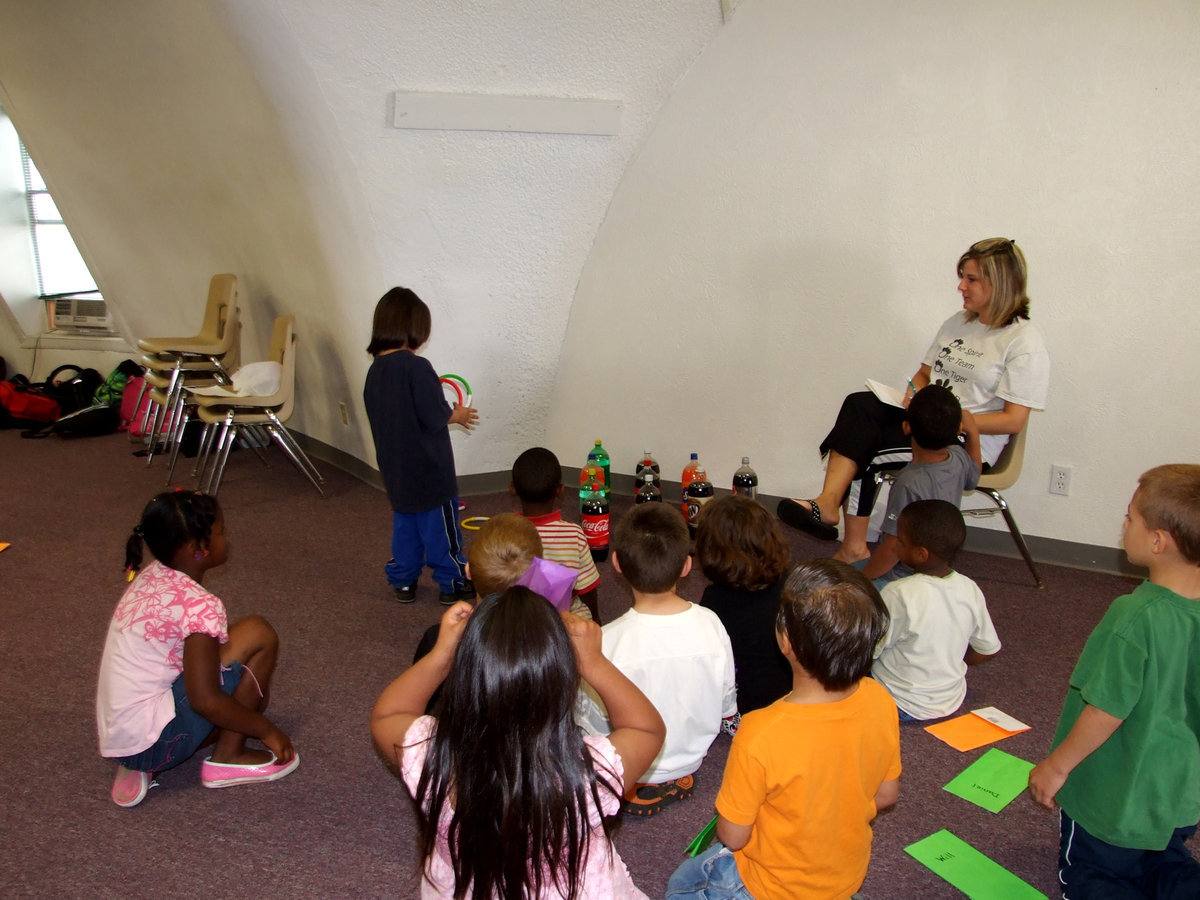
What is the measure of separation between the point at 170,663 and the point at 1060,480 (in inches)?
138

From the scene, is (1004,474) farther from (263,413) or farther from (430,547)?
(263,413)

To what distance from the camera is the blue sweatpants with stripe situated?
355 centimetres

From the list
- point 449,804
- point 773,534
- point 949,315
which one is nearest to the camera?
point 449,804

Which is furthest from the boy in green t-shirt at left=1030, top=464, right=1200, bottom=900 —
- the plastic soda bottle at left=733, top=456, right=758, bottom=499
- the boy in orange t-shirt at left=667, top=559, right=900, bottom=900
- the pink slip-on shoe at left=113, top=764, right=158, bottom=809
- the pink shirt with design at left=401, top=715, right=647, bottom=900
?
the plastic soda bottle at left=733, top=456, right=758, bottom=499

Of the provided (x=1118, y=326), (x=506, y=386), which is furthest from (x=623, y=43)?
(x=1118, y=326)

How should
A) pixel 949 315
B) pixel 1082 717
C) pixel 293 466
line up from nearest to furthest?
1. pixel 1082 717
2. pixel 949 315
3. pixel 293 466

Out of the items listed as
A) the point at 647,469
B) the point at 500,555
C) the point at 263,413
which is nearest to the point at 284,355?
the point at 263,413

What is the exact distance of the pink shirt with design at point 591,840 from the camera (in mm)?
1393

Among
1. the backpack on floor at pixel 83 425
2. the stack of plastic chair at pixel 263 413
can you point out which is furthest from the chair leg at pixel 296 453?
the backpack on floor at pixel 83 425

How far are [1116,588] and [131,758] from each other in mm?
3568

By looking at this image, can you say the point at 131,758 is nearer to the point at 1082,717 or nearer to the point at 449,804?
the point at 449,804

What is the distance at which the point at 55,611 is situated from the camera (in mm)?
3557

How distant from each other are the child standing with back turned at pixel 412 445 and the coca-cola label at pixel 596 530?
26.0 inches

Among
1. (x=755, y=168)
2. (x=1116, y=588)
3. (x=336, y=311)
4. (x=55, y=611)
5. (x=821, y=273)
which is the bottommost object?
(x=55, y=611)
